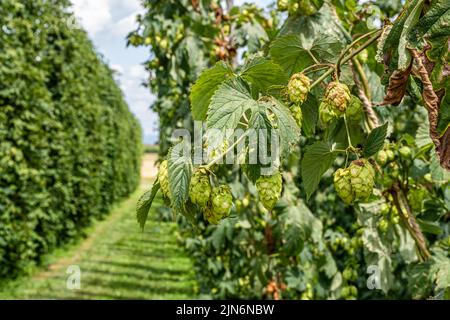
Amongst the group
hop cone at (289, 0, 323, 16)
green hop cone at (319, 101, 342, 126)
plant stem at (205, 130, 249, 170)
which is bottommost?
plant stem at (205, 130, 249, 170)

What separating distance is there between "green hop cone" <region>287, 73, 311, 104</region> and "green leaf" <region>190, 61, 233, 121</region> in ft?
0.43

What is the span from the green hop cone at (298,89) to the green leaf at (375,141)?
238 mm

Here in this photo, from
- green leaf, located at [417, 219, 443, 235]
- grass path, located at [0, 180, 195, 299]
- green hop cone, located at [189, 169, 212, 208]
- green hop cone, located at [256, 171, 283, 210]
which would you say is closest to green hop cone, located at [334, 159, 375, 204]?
green hop cone, located at [256, 171, 283, 210]

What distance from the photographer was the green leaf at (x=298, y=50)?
1089 mm

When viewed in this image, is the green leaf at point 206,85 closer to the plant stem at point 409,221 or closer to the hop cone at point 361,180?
the hop cone at point 361,180

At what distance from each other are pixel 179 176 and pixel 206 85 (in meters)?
0.24

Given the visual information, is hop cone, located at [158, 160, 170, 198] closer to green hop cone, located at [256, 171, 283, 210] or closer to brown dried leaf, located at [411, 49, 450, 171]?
green hop cone, located at [256, 171, 283, 210]

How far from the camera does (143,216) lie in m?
0.85

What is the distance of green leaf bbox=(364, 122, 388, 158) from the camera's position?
38.9 inches

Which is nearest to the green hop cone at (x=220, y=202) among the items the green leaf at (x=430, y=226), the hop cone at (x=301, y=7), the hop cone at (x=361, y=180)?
the hop cone at (x=361, y=180)

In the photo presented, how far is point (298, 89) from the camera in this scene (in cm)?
83

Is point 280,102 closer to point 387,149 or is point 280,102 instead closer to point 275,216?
point 387,149

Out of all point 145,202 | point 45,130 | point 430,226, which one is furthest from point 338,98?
point 45,130

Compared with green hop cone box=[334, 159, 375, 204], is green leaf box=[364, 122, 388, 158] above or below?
above
